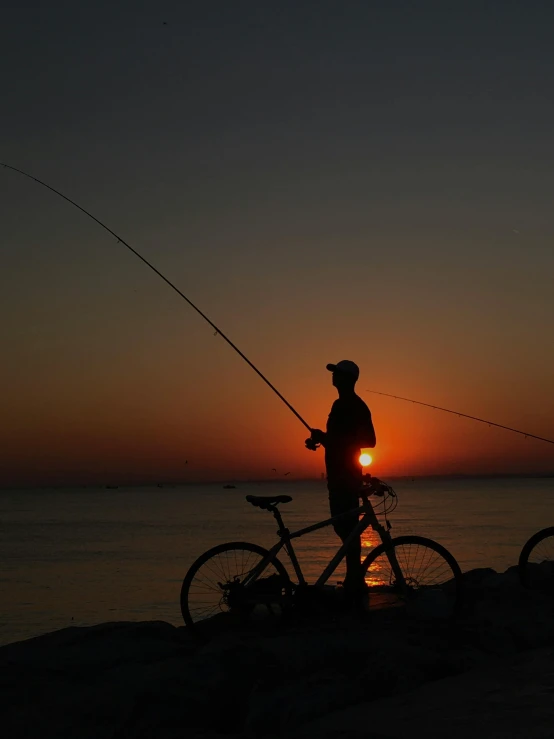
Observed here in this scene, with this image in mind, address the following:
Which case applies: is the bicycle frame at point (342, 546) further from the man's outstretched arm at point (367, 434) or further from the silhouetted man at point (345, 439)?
the man's outstretched arm at point (367, 434)

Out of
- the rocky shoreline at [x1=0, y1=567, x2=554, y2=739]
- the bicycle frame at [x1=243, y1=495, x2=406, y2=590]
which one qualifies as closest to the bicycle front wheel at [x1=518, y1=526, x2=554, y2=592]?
the rocky shoreline at [x1=0, y1=567, x2=554, y2=739]

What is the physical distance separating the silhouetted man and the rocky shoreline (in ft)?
3.83

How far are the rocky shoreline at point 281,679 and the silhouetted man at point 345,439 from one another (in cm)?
117

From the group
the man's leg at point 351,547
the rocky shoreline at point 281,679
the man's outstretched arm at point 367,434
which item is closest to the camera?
the rocky shoreline at point 281,679

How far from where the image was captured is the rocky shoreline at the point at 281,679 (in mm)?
5215

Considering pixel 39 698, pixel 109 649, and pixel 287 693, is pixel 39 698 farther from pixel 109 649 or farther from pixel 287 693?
pixel 287 693

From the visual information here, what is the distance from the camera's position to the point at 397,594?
802cm

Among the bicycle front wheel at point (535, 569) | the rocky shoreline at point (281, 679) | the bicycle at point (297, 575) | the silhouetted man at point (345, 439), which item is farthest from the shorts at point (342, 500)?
the bicycle front wheel at point (535, 569)

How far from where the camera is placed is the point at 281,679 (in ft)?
19.7

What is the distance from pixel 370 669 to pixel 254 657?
0.88 metres

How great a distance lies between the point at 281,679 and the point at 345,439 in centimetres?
275

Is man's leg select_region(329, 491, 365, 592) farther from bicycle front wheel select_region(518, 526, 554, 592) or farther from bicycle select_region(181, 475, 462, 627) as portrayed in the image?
bicycle front wheel select_region(518, 526, 554, 592)

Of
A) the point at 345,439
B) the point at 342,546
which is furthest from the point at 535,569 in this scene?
the point at 342,546

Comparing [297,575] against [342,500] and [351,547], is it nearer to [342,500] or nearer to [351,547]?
[351,547]
